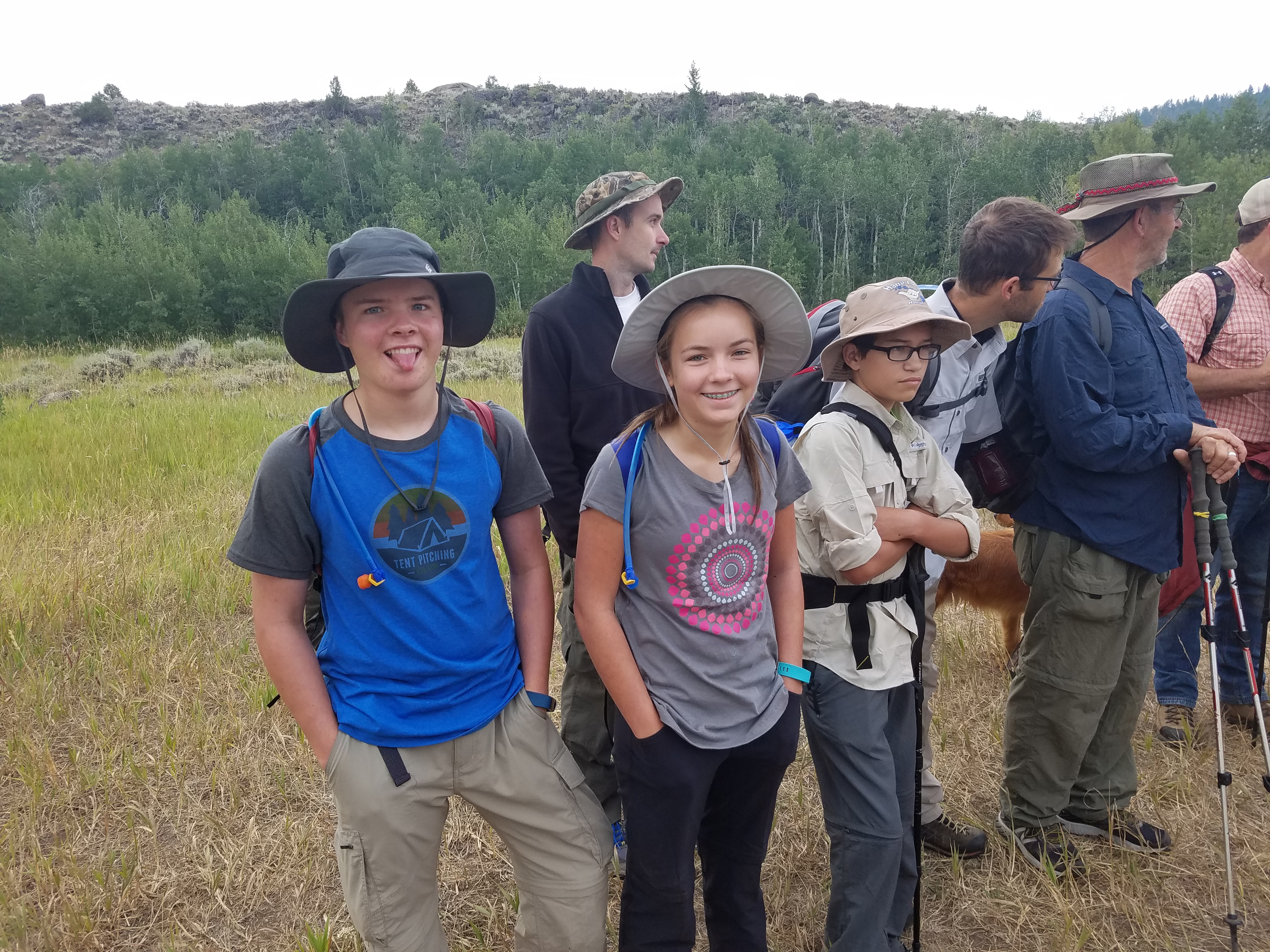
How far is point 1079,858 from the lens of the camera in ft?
9.19

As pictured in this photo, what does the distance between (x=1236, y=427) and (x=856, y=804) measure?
301cm

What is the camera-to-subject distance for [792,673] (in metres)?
2.00

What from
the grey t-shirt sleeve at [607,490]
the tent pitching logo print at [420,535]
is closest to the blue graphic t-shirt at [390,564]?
the tent pitching logo print at [420,535]

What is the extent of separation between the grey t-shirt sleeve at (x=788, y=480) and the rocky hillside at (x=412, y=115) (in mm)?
104865

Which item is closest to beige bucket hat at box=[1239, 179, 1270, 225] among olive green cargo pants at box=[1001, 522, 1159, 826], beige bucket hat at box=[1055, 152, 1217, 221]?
beige bucket hat at box=[1055, 152, 1217, 221]

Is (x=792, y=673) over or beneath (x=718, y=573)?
beneath

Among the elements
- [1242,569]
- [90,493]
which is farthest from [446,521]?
[90,493]

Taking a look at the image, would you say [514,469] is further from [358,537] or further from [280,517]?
[280,517]

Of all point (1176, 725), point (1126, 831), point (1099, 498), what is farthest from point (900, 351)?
point (1176, 725)

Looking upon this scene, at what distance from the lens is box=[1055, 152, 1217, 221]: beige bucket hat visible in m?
2.80

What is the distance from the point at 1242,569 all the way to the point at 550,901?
3780mm

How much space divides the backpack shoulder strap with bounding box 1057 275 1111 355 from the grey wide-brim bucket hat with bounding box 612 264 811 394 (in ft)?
4.03

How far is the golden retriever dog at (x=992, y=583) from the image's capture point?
407 centimetres

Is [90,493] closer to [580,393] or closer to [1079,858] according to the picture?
[580,393]
